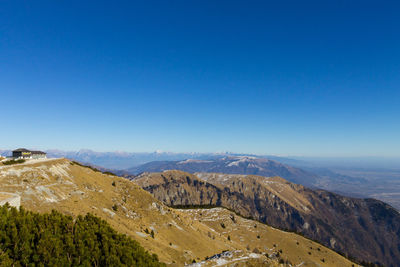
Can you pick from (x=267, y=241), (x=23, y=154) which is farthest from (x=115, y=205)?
(x=267, y=241)

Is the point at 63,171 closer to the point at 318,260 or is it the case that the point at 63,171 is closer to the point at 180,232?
the point at 180,232

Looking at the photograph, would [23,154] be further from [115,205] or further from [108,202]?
[115,205]

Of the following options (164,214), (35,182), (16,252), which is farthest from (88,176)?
(16,252)

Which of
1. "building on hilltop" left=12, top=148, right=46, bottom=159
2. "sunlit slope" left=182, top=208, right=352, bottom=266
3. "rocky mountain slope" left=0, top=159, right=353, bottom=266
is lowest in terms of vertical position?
"sunlit slope" left=182, top=208, right=352, bottom=266

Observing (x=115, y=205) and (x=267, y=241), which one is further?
(x=267, y=241)

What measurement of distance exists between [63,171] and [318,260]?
155800mm

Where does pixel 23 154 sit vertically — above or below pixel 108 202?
above

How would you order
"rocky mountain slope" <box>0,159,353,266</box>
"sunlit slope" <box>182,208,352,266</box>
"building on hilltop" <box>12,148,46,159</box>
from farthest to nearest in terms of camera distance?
1. "sunlit slope" <box>182,208,352,266</box>
2. "building on hilltop" <box>12,148,46,159</box>
3. "rocky mountain slope" <box>0,159,353,266</box>

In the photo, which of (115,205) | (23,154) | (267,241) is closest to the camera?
(115,205)

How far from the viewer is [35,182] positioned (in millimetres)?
57875

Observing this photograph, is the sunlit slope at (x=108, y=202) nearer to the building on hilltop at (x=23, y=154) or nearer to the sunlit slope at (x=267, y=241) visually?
the building on hilltop at (x=23, y=154)

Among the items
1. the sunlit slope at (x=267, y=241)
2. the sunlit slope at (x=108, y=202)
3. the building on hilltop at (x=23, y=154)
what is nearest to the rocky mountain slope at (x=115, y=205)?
the sunlit slope at (x=108, y=202)

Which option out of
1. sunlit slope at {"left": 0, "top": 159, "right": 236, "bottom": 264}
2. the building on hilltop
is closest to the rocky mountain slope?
sunlit slope at {"left": 0, "top": 159, "right": 236, "bottom": 264}

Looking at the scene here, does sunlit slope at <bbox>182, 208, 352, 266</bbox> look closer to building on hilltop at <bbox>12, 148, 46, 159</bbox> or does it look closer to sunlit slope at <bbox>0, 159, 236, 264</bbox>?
sunlit slope at <bbox>0, 159, 236, 264</bbox>
